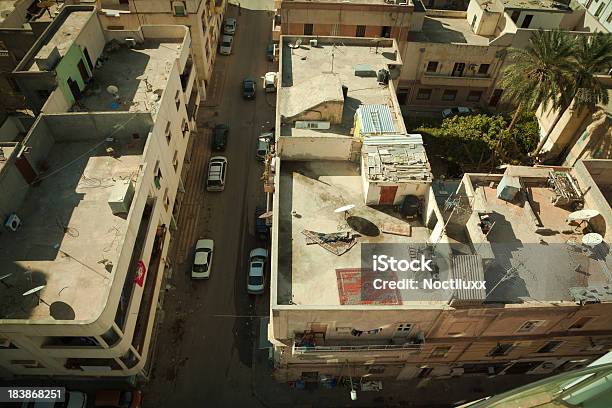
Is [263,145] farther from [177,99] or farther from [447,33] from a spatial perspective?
[447,33]

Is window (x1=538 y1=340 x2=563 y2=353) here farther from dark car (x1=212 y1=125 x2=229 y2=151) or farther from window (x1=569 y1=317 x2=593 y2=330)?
dark car (x1=212 y1=125 x2=229 y2=151)

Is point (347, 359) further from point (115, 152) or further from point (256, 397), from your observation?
point (115, 152)

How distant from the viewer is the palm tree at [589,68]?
41375 mm

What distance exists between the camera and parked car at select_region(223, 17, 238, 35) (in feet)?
231

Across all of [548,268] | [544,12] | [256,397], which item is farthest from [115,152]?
[544,12]

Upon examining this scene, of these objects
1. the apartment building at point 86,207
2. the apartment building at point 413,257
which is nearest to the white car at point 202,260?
the apartment building at point 86,207

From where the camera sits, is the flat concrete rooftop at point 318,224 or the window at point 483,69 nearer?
the flat concrete rooftop at point 318,224

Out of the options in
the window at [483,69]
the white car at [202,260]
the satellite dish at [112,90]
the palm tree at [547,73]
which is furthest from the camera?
the window at [483,69]

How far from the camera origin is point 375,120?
33.8m

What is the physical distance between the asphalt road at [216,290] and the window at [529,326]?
21.8m

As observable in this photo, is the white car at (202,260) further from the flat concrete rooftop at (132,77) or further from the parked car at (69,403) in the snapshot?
the flat concrete rooftop at (132,77)

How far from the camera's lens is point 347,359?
3002 centimetres

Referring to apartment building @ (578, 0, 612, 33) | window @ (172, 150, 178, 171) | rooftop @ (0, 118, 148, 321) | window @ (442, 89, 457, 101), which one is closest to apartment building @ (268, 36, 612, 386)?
rooftop @ (0, 118, 148, 321)

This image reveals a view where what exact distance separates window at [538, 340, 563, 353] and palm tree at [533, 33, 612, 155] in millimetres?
25195
